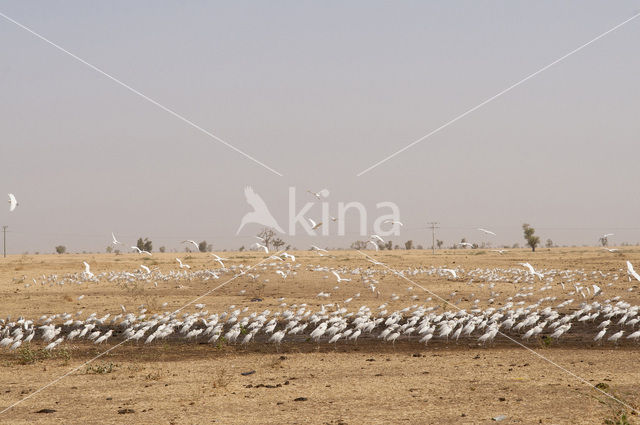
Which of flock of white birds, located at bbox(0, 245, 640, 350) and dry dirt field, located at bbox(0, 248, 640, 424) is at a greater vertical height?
flock of white birds, located at bbox(0, 245, 640, 350)

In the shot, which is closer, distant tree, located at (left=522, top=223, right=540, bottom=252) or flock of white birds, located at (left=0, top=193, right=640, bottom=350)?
flock of white birds, located at (left=0, top=193, right=640, bottom=350)

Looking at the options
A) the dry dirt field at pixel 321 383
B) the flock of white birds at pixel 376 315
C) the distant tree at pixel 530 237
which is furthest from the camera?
the distant tree at pixel 530 237

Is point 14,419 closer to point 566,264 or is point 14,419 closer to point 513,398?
point 513,398

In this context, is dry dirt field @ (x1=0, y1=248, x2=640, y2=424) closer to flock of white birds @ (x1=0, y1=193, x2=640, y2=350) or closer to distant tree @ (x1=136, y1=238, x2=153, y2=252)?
flock of white birds @ (x1=0, y1=193, x2=640, y2=350)

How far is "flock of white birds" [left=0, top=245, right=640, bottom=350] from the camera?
2292cm

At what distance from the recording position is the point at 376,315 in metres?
30.8

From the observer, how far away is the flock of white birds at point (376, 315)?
75.2ft

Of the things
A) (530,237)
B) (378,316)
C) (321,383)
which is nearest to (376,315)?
(378,316)

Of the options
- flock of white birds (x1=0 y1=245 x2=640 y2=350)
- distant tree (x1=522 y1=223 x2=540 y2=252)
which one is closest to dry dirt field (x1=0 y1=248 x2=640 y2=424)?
flock of white birds (x1=0 y1=245 x2=640 y2=350)

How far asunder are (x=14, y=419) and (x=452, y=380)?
9.02m

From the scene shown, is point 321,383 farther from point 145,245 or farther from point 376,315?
point 145,245

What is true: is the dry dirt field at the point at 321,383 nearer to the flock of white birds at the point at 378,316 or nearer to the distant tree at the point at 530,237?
the flock of white birds at the point at 378,316

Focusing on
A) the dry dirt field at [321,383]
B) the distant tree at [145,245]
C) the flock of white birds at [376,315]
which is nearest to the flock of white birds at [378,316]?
the flock of white birds at [376,315]

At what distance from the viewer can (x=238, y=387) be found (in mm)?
15797
